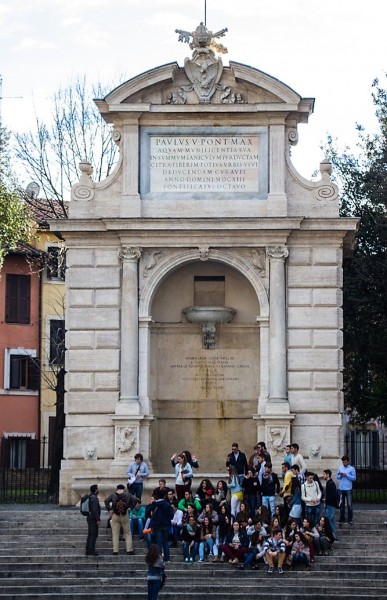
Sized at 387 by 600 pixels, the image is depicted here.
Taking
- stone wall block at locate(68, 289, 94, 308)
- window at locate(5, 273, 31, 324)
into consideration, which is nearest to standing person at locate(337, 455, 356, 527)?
stone wall block at locate(68, 289, 94, 308)

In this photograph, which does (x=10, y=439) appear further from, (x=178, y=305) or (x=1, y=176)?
(x=178, y=305)

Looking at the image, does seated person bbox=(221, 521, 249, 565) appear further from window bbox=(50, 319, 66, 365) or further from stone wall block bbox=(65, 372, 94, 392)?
window bbox=(50, 319, 66, 365)

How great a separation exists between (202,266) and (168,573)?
956cm

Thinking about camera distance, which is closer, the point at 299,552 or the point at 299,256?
the point at 299,552

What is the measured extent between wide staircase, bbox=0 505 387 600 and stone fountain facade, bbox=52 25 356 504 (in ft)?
10.9

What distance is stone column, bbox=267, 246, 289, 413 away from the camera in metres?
33.8

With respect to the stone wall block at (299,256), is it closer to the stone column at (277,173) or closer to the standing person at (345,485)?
the stone column at (277,173)

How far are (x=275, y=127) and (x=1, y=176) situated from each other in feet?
40.3

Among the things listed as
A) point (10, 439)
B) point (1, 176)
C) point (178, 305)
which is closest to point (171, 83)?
point (178, 305)

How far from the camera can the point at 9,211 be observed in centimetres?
4328

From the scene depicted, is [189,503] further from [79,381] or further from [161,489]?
[79,381]

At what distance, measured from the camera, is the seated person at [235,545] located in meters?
28.5

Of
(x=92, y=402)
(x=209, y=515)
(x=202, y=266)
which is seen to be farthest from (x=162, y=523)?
(x=202, y=266)

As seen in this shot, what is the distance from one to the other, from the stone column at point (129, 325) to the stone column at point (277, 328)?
3.11m
